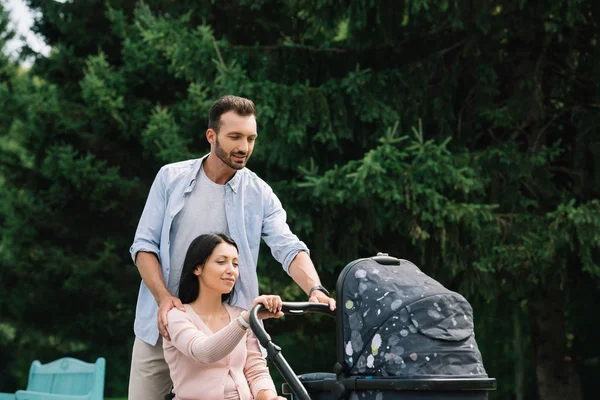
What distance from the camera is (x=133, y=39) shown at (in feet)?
49.4

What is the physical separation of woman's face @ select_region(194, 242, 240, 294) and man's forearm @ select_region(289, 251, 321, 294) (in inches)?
10.1

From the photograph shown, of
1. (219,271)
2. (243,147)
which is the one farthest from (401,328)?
(243,147)

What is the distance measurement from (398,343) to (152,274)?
1.01 meters

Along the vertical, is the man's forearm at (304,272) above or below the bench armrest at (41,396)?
above

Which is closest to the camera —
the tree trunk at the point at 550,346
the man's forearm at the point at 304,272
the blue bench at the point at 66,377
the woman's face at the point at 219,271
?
the woman's face at the point at 219,271

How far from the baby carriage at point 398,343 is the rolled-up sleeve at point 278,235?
55cm

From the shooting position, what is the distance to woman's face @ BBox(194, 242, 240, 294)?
Result: 347 centimetres

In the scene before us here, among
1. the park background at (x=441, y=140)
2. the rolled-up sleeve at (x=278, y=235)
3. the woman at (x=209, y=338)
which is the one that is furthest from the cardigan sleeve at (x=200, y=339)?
the park background at (x=441, y=140)

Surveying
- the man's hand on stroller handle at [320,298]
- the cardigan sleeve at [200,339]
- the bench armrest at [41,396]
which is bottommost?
the bench armrest at [41,396]

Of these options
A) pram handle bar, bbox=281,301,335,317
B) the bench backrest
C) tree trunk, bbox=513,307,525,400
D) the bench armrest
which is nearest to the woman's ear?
pram handle bar, bbox=281,301,335,317

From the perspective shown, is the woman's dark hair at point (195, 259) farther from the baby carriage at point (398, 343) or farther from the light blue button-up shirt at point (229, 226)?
the baby carriage at point (398, 343)

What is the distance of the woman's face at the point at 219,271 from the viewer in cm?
347

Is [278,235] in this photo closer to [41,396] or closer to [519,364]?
[41,396]

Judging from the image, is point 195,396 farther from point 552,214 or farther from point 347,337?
point 552,214
